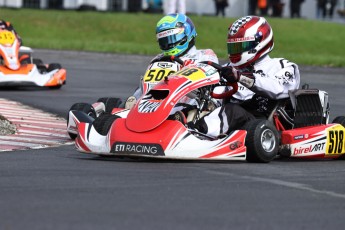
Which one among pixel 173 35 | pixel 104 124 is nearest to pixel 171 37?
pixel 173 35

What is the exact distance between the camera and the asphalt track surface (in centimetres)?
640

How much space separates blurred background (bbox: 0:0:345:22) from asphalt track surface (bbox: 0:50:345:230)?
40.1m

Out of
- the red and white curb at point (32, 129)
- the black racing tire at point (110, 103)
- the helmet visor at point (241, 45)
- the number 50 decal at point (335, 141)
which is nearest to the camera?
the number 50 decal at point (335, 141)

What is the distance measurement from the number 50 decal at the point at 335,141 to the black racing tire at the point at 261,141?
628 mm

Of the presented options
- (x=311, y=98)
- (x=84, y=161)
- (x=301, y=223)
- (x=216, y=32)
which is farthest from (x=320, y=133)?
(x=216, y=32)

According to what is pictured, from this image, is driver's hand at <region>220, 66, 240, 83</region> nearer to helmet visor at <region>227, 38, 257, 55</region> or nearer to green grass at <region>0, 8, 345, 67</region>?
helmet visor at <region>227, 38, 257, 55</region>

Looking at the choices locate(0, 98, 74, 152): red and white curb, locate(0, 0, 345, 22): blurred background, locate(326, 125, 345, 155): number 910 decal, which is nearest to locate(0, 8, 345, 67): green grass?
locate(0, 0, 345, 22): blurred background

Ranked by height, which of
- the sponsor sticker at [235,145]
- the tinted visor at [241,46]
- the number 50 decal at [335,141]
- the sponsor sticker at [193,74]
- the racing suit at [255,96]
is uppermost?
the tinted visor at [241,46]

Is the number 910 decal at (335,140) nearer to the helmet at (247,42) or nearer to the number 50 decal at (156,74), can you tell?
the helmet at (247,42)

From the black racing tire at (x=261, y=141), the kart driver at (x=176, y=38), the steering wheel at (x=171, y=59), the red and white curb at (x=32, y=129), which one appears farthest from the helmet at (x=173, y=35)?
the black racing tire at (x=261, y=141)

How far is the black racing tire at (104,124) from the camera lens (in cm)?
972

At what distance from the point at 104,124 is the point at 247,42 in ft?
4.81

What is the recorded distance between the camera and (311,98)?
399 inches

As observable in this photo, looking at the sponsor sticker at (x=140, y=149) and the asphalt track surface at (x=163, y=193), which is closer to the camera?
the asphalt track surface at (x=163, y=193)
